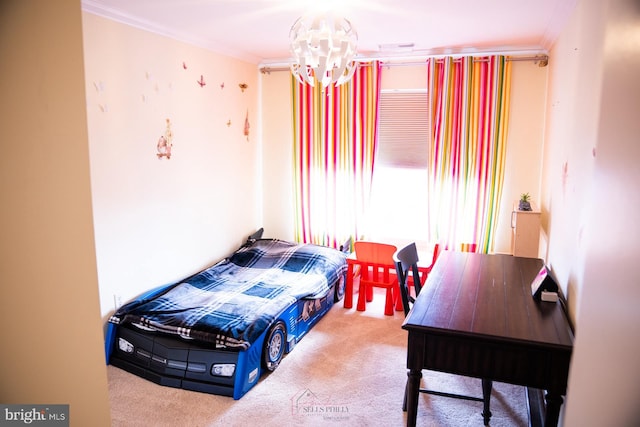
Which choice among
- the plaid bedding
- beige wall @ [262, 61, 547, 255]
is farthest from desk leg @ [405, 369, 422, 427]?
beige wall @ [262, 61, 547, 255]

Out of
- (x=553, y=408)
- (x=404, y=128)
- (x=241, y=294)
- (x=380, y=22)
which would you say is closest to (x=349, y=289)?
(x=241, y=294)

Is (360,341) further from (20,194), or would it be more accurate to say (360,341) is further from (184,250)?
(20,194)

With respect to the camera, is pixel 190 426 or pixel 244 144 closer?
pixel 190 426

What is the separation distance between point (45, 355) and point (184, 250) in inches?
125

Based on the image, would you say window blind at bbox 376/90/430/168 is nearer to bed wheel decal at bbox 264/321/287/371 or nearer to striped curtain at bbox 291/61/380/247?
striped curtain at bbox 291/61/380/247

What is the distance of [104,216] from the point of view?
9.39 feet

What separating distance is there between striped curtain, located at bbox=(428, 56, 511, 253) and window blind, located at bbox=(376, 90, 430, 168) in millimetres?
139

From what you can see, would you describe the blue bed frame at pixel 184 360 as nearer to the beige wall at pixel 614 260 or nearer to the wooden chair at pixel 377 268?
the wooden chair at pixel 377 268

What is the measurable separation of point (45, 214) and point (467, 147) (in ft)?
12.7

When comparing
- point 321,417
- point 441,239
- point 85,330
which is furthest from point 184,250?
point 85,330

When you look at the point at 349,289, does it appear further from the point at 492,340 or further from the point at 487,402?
the point at 492,340

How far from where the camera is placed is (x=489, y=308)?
1.92 m

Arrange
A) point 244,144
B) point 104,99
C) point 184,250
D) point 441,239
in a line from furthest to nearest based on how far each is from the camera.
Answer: point 244,144 < point 441,239 < point 184,250 < point 104,99

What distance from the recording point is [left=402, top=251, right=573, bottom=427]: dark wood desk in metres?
1.61
